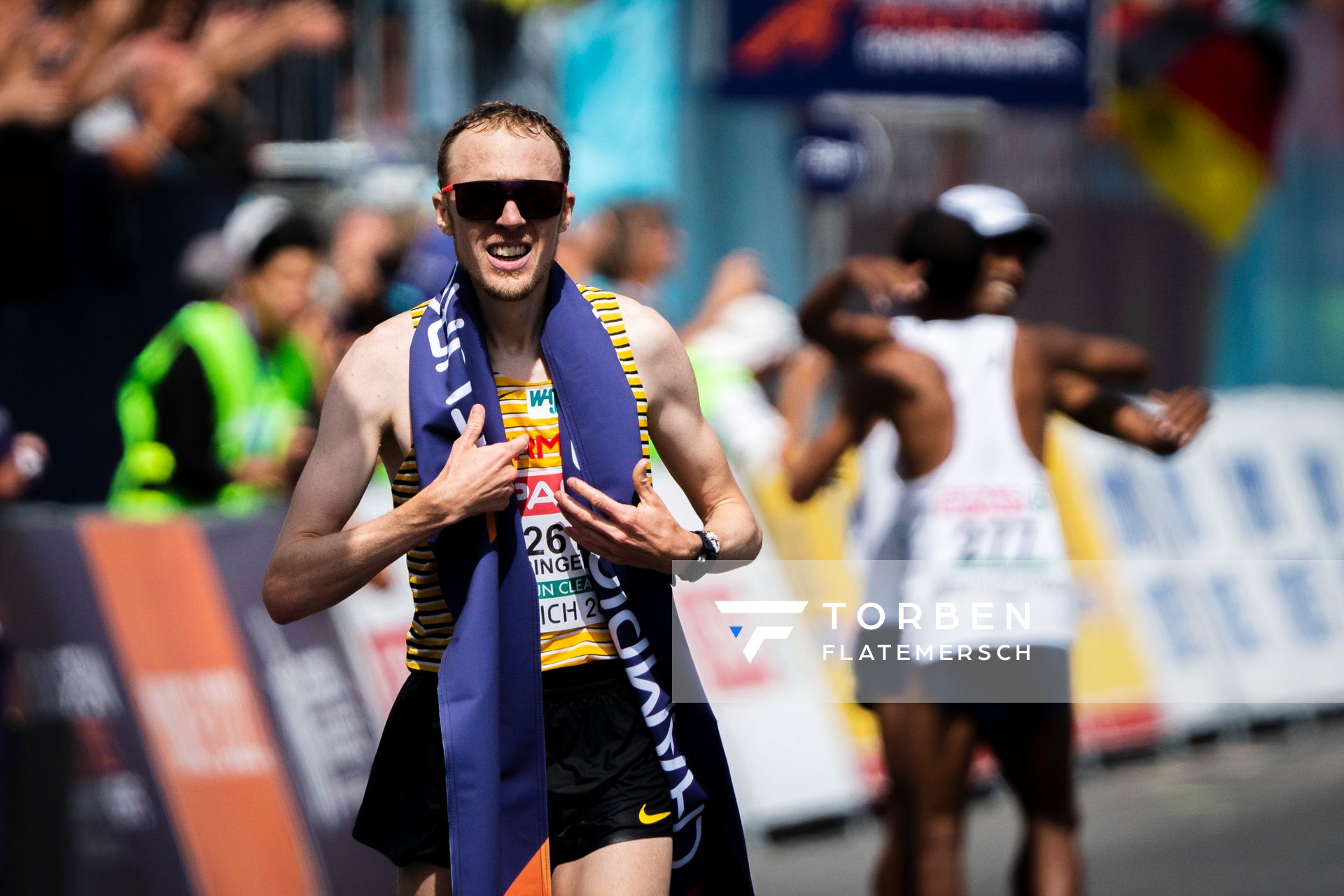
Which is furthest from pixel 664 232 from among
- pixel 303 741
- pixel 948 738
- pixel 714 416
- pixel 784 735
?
pixel 948 738

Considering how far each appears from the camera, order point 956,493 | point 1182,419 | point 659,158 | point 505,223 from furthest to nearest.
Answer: point 659,158
point 956,493
point 1182,419
point 505,223

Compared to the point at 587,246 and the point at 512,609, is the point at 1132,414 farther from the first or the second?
the point at 587,246

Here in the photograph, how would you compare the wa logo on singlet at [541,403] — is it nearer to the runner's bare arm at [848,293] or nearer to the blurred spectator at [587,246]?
the runner's bare arm at [848,293]

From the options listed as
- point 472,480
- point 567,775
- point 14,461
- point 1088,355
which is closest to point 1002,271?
point 1088,355

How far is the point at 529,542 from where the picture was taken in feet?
11.9

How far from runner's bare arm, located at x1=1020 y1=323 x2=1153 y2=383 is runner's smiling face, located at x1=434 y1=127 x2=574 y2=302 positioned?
8.04 ft

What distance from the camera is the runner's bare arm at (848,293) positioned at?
562 centimetres

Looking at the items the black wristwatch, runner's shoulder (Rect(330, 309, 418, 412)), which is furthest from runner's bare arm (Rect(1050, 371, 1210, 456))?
runner's shoulder (Rect(330, 309, 418, 412))

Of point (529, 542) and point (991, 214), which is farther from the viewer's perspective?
point (991, 214)

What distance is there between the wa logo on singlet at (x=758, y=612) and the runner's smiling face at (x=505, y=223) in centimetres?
192

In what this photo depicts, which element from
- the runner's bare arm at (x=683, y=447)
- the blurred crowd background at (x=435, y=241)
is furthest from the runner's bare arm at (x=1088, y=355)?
the runner's bare arm at (x=683, y=447)

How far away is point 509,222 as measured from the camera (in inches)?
140

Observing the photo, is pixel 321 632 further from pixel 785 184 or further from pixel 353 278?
pixel 785 184

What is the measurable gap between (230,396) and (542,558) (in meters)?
4.00
